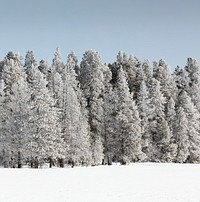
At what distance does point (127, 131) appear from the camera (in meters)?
67.6

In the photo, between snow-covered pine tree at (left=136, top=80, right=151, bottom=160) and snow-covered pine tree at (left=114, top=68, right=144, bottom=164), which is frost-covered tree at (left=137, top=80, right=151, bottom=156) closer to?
snow-covered pine tree at (left=136, top=80, right=151, bottom=160)

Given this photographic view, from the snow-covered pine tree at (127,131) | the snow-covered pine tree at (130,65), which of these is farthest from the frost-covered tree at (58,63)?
the snow-covered pine tree at (127,131)

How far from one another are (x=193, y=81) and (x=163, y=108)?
2495 cm

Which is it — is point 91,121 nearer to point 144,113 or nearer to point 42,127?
point 144,113

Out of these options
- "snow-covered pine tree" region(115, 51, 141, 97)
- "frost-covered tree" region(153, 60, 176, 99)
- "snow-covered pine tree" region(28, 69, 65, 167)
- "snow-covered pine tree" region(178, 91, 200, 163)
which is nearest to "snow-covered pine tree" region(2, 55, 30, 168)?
"snow-covered pine tree" region(28, 69, 65, 167)

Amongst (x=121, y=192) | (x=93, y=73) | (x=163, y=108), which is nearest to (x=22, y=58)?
(x=93, y=73)

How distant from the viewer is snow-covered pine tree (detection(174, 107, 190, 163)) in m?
74.9

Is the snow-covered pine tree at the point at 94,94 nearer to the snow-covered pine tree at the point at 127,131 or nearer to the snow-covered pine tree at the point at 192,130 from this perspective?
the snow-covered pine tree at the point at 127,131

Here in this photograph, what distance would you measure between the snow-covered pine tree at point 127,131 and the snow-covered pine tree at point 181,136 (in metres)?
9.03

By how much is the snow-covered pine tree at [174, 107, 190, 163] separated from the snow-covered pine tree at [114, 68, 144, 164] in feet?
29.6

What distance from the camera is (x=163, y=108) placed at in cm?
8300

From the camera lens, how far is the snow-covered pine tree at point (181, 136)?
7488 cm

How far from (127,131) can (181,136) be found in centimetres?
1379

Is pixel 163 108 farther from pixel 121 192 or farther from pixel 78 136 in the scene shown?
pixel 121 192
